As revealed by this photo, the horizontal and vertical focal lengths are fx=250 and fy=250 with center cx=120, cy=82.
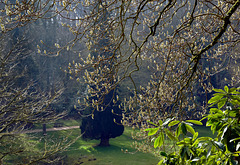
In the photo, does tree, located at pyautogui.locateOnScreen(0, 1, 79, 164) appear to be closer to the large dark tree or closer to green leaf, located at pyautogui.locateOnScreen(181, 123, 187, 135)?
green leaf, located at pyautogui.locateOnScreen(181, 123, 187, 135)

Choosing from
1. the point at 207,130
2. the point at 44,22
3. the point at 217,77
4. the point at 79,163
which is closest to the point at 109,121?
the point at 79,163

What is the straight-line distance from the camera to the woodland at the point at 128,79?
56.9 inches

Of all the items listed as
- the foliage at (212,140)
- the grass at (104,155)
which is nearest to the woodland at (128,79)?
the foliage at (212,140)

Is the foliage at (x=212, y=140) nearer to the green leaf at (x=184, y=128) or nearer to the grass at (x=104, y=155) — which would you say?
the green leaf at (x=184, y=128)

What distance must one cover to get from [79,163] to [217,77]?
11365 mm

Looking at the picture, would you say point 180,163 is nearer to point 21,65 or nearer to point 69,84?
point 21,65

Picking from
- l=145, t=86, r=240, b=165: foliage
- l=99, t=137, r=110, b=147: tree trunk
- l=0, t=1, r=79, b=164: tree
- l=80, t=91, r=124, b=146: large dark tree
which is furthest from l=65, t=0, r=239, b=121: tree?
l=99, t=137, r=110, b=147: tree trunk

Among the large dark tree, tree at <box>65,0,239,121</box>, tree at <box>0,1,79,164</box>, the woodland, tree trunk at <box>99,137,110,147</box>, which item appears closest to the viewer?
the woodland

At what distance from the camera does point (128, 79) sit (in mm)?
17734

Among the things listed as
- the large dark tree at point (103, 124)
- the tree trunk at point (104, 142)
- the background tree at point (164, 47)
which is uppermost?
the background tree at point (164, 47)

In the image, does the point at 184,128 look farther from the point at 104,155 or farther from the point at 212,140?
the point at 104,155

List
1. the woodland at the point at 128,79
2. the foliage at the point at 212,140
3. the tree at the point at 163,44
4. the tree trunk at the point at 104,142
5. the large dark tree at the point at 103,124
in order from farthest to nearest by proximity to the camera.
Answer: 1. the tree trunk at the point at 104,142
2. the large dark tree at the point at 103,124
3. the tree at the point at 163,44
4. the woodland at the point at 128,79
5. the foliage at the point at 212,140

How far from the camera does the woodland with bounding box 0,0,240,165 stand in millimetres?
1444

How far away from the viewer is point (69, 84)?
19.4 meters
